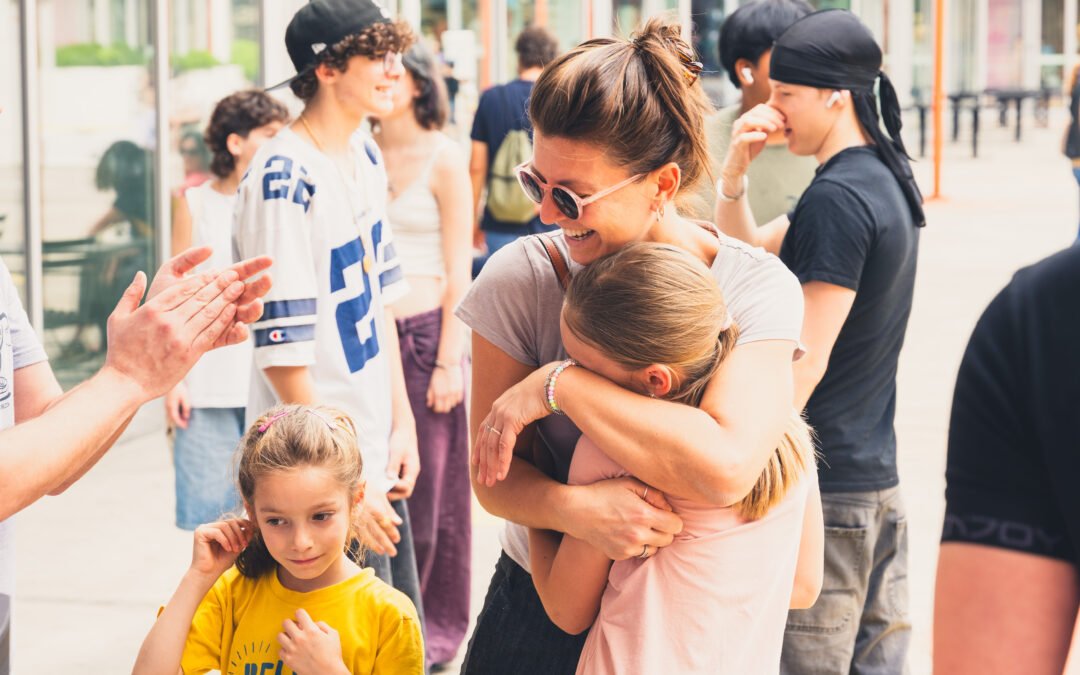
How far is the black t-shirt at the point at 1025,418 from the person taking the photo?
1165 mm

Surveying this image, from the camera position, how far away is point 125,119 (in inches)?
305

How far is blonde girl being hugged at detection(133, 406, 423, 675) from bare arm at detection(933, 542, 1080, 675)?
150 cm

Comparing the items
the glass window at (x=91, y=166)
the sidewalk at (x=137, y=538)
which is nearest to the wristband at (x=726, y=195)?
the sidewalk at (x=137, y=538)

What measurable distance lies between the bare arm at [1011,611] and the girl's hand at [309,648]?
1490 mm

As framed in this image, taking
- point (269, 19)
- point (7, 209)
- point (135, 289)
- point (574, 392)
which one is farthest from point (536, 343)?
point (269, 19)

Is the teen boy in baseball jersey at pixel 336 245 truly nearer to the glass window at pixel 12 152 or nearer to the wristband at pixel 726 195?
the wristband at pixel 726 195

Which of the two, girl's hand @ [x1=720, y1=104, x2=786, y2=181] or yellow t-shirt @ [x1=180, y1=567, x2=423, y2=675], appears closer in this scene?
yellow t-shirt @ [x1=180, y1=567, x2=423, y2=675]

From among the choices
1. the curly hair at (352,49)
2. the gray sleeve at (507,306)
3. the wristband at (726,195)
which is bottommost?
the gray sleeve at (507,306)

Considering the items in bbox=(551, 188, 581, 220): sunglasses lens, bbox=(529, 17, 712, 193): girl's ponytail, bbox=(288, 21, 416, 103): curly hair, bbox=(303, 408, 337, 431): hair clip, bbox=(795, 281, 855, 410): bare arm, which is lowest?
bbox=(303, 408, 337, 431): hair clip

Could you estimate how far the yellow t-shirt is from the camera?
2.61m

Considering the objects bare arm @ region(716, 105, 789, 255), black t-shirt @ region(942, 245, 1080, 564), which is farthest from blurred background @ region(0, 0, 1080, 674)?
black t-shirt @ region(942, 245, 1080, 564)

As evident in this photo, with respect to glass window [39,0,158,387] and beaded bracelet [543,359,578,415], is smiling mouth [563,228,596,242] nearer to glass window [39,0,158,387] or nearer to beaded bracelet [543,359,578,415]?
beaded bracelet [543,359,578,415]

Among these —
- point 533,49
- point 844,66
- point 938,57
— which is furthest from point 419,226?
point 938,57

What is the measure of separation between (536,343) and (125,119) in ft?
20.0
